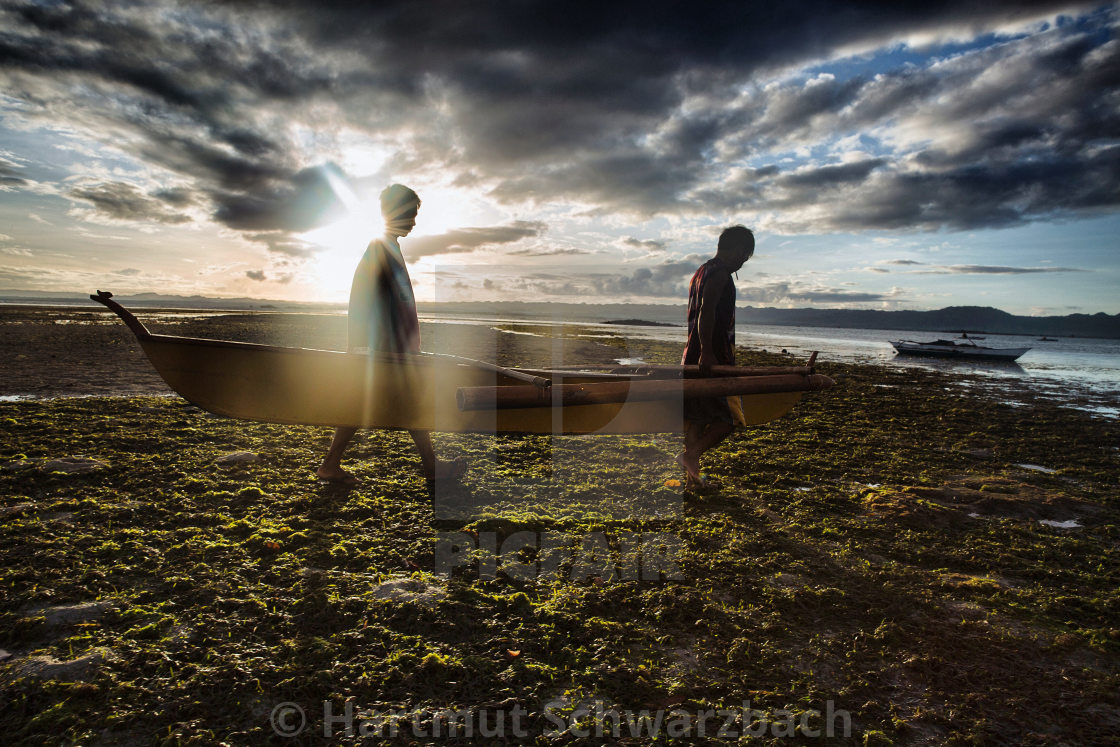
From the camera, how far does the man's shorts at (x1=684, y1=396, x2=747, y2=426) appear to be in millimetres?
4652

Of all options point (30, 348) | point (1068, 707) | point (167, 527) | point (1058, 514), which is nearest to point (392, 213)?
point (167, 527)

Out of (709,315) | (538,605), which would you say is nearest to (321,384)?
(538,605)

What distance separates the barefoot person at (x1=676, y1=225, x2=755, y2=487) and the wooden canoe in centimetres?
38

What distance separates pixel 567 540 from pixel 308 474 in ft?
9.43

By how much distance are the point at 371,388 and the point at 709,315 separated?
3.18 m

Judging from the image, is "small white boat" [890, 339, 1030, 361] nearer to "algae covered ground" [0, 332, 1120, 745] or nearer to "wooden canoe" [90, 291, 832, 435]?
"algae covered ground" [0, 332, 1120, 745]

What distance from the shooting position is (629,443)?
727 centimetres

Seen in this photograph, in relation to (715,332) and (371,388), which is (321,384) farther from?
(715,332)

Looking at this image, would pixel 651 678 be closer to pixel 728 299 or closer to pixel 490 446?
pixel 728 299

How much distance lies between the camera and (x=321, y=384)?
393 centimetres

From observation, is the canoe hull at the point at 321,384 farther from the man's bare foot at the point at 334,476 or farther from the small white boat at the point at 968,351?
the small white boat at the point at 968,351

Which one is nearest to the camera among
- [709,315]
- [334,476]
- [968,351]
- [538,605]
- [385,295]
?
[538,605]

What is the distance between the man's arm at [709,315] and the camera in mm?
4598

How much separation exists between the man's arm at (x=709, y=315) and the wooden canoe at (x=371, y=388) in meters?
0.43
